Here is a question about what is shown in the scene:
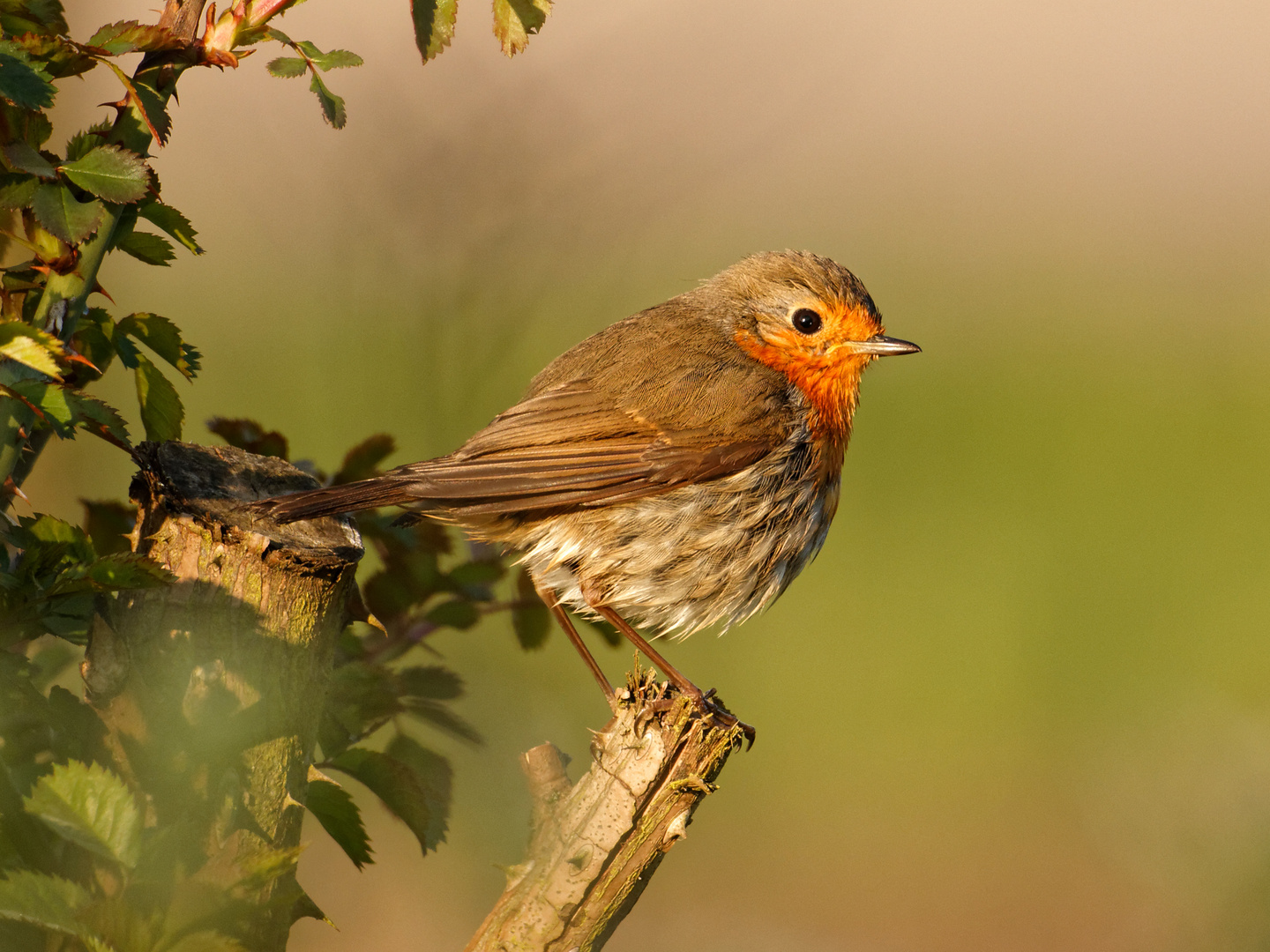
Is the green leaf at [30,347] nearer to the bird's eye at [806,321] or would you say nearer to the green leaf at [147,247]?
the green leaf at [147,247]

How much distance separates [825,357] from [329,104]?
1.90 m

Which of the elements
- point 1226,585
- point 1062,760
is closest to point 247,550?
point 1062,760

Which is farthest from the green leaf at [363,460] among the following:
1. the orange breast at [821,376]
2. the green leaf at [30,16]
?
the orange breast at [821,376]

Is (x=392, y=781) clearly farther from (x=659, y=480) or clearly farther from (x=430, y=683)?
(x=659, y=480)

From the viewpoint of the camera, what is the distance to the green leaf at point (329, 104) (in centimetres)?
159

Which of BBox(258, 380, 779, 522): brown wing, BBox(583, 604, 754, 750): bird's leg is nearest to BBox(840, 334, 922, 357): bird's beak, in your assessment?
BBox(258, 380, 779, 522): brown wing

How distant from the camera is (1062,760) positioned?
510cm

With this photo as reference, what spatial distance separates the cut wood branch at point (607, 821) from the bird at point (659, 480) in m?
0.39

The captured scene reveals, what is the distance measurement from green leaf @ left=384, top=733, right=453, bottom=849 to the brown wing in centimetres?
62

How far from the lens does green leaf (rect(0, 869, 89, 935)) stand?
4.03ft

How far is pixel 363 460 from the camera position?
2.14 meters

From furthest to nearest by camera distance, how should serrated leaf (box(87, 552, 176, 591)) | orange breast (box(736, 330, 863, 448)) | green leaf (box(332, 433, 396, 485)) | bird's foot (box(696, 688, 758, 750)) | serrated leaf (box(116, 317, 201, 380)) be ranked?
orange breast (box(736, 330, 863, 448)) → bird's foot (box(696, 688, 758, 750)) → green leaf (box(332, 433, 396, 485)) → serrated leaf (box(116, 317, 201, 380)) → serrated leaf (box(87, 552, 176, 591))

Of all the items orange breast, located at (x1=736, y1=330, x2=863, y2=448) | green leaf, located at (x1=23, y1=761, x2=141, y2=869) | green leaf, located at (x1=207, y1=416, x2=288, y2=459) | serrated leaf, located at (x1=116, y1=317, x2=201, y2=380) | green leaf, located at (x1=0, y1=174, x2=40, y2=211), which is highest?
orange breast, located at (x1=736, y1=330, x2=863, y2=448)

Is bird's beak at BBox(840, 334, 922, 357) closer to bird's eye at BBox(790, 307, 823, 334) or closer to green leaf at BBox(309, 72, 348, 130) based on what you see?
bird's eye at BBox(790, 307, 823, 334)
